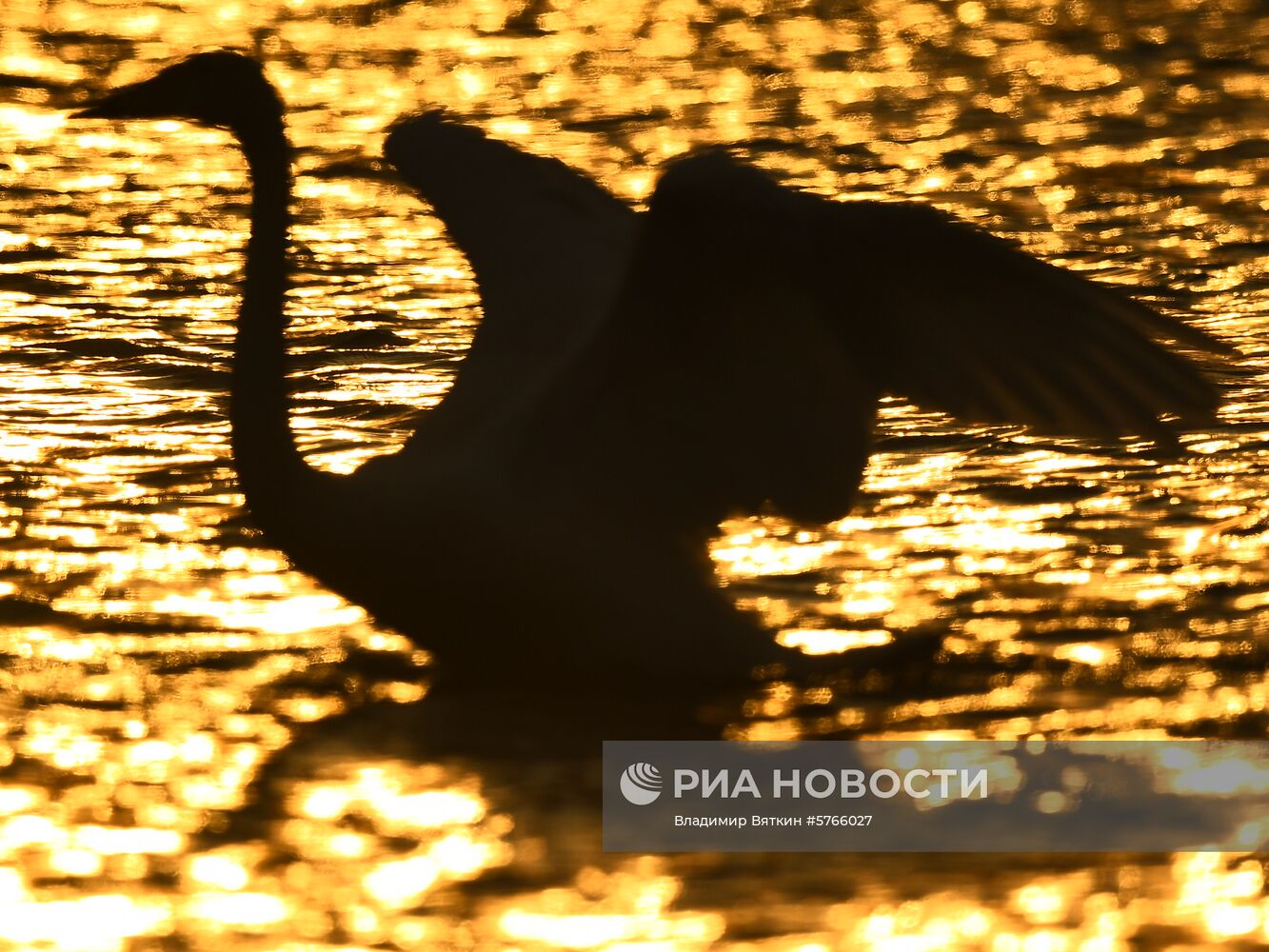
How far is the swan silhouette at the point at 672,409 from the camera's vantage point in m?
4.07

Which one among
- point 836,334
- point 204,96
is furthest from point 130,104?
point 836,334

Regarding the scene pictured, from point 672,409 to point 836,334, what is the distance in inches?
15.4

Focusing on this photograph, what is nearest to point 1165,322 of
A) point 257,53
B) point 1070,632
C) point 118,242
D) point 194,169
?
point 1070,632

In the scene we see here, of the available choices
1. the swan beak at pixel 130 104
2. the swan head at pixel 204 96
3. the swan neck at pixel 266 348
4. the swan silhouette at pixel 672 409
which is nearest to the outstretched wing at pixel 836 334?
the swan silhouette at pixel 672 409

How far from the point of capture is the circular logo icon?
3.65 metres

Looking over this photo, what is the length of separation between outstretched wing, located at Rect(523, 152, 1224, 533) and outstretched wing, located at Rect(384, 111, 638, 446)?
287mm

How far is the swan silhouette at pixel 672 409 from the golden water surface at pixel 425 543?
0.11 metres

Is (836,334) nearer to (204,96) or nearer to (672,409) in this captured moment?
(672,409)

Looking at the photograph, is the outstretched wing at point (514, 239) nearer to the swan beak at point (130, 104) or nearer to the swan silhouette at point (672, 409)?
the swan silhouette at point (672, 409)

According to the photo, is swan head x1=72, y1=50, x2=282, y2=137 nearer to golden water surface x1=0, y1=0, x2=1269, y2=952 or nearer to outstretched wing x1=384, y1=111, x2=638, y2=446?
outstretched wing x1=384, y1=111, x2=638, y2=446

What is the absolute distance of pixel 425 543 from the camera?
4219mm

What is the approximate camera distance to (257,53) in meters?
9.01

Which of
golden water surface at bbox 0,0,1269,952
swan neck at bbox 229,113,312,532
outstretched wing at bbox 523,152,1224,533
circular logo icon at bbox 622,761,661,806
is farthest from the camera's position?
swan neck at bbox 229,113,312,532

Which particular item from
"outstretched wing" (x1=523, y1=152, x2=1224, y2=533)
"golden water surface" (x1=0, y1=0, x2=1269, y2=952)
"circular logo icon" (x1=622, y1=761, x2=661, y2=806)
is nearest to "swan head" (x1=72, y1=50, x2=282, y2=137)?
"golden water surface" (x1=0, y1=0, x2=1269, y2=952)
